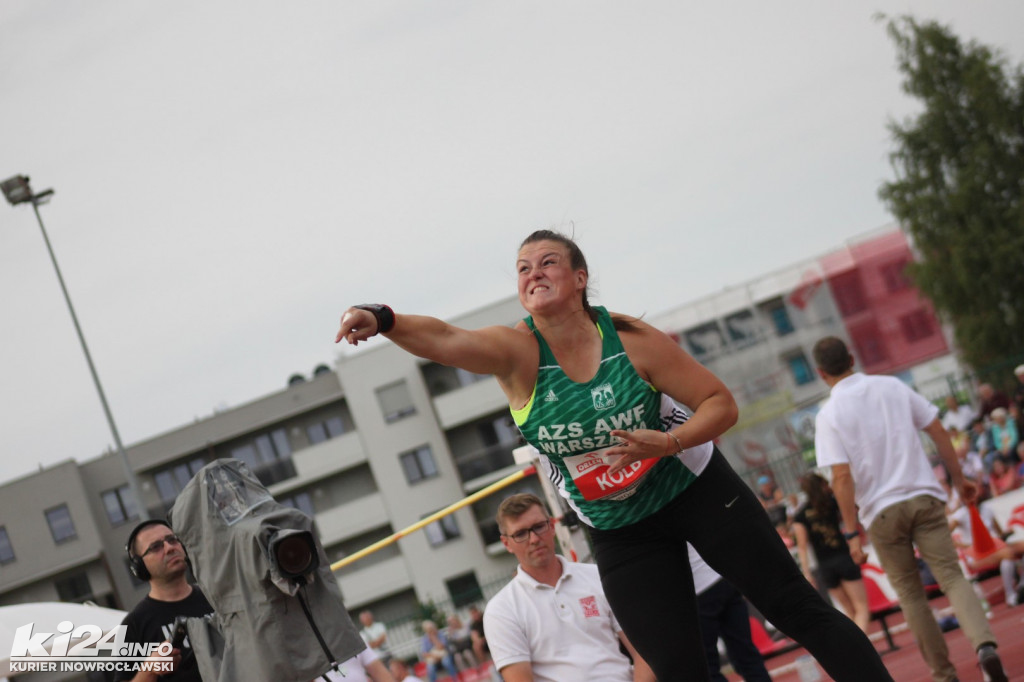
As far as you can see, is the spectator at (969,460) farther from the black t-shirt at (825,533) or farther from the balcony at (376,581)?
the balcony at (376,581)

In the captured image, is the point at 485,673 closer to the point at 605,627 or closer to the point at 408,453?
the point at 605,627

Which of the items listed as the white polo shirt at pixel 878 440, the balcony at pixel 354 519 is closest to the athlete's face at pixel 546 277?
the white polo shirt at pixel 878 440

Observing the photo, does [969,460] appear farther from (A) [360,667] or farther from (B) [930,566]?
(A) [360,667]

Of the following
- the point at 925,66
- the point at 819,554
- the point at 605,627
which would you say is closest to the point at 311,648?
the point at 605,627

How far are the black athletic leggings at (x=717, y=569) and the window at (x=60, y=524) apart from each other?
185 feet

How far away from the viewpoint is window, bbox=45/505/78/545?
5609 centimetres

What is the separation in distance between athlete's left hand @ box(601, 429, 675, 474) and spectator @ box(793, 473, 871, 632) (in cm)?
724

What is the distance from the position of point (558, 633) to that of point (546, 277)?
2.17 m

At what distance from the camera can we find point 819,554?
436 inches

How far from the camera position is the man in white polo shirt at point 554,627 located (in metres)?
5.69

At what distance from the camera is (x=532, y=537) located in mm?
6059

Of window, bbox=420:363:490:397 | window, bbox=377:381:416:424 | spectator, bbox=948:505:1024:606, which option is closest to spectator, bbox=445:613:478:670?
spectator, bbox=948:505:1024:606

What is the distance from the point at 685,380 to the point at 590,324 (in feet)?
1.38

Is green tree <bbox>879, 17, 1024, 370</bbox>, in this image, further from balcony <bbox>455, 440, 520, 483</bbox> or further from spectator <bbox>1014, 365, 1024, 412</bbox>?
spectator <bbox>1014, 365, 1024, 412</bbox>
